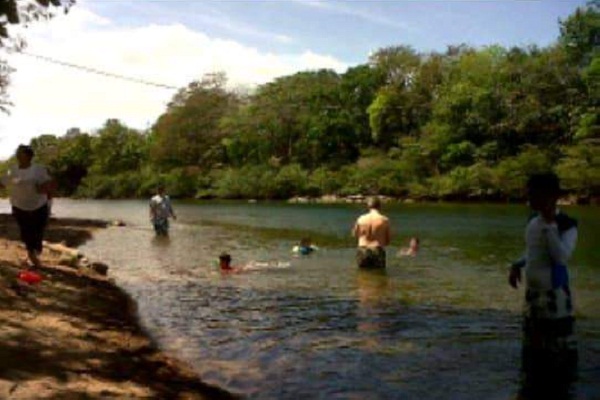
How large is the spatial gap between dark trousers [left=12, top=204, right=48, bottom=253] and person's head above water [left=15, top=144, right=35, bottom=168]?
0.75m

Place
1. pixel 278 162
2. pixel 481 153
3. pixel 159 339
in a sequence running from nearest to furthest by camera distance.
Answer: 1. pixel 159 339
2. pixel 481 153
3. pixel 278 162

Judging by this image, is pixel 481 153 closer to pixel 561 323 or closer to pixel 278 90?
pixel 278 90

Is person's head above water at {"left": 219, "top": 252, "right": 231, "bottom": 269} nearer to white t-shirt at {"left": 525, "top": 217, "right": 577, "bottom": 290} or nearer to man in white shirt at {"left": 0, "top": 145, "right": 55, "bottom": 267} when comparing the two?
man in white shirt at {"left": 0, "top": 145, "right": 55, "bottom": 267}

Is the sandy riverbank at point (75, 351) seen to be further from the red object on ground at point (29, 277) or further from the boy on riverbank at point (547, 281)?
the boy on riverbank at point (547, 281)

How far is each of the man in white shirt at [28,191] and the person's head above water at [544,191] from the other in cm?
821

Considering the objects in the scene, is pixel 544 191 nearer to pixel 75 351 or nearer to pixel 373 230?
pixel 75 351

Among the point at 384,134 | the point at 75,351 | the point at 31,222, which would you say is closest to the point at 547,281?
the point at 75,351

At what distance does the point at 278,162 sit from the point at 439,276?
85916 millimetres

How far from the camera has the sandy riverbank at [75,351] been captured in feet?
22.4

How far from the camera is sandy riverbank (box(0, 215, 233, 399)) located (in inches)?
269

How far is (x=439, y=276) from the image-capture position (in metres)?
17.0

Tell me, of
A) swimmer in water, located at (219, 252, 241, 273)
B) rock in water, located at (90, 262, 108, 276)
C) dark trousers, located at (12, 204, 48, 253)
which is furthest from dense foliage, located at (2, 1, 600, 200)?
dark trousers, located at (12, 204, 48, 253)

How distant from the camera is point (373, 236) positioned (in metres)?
17.5

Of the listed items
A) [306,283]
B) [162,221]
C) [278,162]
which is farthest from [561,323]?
[278,162]
